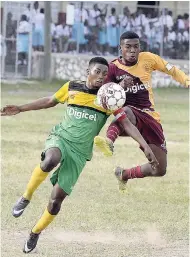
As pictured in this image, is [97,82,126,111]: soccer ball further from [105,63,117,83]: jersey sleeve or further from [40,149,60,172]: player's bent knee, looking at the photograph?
[40,149,60,172]: player's bent knee

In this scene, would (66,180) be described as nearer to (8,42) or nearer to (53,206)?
(53,206)

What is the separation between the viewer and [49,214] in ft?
30.9

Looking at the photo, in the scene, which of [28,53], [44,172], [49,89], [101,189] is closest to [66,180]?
[44,172]

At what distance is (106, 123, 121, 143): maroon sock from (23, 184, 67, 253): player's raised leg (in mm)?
947

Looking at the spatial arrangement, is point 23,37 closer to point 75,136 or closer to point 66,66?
point 66,66

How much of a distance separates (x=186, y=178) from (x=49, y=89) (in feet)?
51.2

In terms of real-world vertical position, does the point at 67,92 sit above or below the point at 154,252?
above

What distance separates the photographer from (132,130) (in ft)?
32.0

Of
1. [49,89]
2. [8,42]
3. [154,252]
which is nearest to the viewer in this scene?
[154,252]

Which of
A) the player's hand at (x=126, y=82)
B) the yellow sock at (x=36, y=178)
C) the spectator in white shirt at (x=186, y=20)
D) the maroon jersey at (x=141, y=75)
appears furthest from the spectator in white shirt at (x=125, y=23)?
the yellow sock at (x=36, y=178)

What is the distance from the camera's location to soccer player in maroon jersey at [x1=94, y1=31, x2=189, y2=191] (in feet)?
33.1

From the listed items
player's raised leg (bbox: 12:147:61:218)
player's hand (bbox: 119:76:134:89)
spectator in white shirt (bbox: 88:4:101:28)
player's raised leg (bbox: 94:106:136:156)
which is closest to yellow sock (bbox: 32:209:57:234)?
player's raised leg (bbox: 12:147:61:218)

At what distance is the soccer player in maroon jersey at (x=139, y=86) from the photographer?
1009 centimetres

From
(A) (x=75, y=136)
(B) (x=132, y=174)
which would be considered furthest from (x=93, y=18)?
(A) (x=75, y=136)
